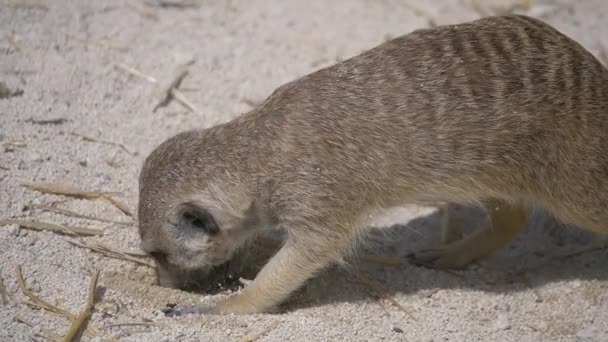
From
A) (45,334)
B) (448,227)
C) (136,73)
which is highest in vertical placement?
(136,73)

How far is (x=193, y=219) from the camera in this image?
3.43 m

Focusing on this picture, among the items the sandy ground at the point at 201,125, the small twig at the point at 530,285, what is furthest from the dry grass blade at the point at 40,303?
the small twig at the point at 530,285

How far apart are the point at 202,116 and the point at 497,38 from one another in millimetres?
1885

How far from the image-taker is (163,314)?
339 centimetres

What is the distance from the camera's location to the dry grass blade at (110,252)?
3.70 metres

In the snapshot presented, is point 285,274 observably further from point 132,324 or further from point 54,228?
point 54,228

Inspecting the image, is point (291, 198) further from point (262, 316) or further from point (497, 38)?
point (497, 38)

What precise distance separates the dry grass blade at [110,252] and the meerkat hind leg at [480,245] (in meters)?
1.43

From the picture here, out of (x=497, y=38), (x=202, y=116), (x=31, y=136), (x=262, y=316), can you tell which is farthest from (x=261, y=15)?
(x=262, y=316)

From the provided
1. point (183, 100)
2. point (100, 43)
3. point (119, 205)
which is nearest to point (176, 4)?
point (100, 43)

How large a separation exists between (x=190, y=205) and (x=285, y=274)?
0.52m

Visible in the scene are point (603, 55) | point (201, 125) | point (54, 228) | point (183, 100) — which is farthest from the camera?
point (603, 55)

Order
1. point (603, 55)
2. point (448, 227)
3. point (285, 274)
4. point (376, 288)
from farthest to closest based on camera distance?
1. point (603, 55)
2. point (448, 227)
3. point (376, 288)
4. point (285, 274)

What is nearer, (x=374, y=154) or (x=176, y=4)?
(x=374, y=154)
